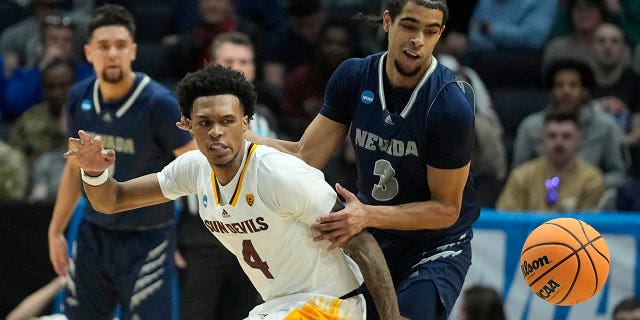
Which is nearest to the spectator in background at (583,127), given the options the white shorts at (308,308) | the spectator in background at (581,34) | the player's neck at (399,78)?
the spectator in background at (581,34)

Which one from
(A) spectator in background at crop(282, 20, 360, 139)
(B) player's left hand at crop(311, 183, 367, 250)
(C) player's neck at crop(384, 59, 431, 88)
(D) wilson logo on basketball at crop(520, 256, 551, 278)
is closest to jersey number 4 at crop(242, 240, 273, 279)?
(B) player's left hand at crop(311, 183, 367, 250)

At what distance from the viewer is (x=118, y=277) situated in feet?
21.7

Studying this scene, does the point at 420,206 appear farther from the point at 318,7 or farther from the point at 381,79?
the point at 318,7

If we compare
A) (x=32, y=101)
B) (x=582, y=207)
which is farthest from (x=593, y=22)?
(x=32, y=101)

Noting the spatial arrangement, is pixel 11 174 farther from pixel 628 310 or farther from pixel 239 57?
pixel 628 310

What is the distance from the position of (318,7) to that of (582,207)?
10.6ft

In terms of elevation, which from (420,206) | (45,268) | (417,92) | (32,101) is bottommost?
(45,268)

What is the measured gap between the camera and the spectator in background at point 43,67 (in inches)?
395

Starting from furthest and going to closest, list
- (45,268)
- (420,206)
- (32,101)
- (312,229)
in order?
(32,101) < (45,268) < (420,206) < (312,229)

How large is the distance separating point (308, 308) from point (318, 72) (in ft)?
17.6

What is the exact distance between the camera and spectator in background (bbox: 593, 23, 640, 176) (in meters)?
9.72

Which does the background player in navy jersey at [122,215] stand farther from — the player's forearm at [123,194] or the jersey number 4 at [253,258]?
the jersey number 4 at [253,258]

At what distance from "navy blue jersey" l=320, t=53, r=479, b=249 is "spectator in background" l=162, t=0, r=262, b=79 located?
15.1 ft

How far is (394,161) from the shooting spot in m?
5.11
